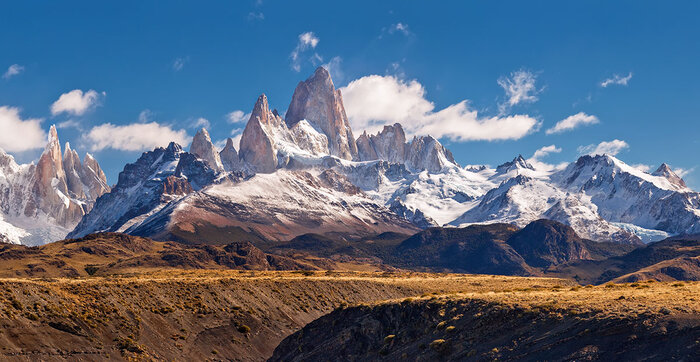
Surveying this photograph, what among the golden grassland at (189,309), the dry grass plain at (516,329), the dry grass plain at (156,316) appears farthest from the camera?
the dry grass plain at (156,316)

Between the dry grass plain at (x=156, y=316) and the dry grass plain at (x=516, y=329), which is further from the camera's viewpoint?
the dry grass plain at (x=156, y=316)

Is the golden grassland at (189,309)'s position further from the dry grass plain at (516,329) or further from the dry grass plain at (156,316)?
the dry grass plain at (516,329)

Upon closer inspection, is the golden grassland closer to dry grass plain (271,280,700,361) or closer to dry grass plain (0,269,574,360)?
dry grass plain (0,269,574,360)

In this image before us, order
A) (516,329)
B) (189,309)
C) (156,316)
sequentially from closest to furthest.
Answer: (516,329)
(156,316)
(189,309)

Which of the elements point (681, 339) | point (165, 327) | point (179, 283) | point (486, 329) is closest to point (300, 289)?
point (179, 283)

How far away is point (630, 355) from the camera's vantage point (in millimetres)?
55125

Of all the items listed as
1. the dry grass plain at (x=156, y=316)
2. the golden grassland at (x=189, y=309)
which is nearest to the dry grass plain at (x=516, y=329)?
the golden grassland at (x=189, y=309)

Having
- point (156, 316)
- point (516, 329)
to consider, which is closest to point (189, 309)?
point (156, 316)

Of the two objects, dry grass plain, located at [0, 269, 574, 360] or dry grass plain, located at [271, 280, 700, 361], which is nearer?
dry grass plain, located at [271, 280, 700, 361]

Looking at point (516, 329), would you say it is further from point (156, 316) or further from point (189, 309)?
point (189, 309)

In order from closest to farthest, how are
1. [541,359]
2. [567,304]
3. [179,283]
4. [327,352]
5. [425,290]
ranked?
[541,359] < [567,304] < [327,352] < [179,283] < [425,290]

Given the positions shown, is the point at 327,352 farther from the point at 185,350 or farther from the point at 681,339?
the point at 681,339

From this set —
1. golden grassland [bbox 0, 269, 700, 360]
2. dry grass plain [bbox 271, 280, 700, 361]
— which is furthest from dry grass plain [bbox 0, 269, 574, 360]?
dry grass plain [bbox 271, 280, 700, 361]

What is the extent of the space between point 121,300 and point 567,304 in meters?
56.7
